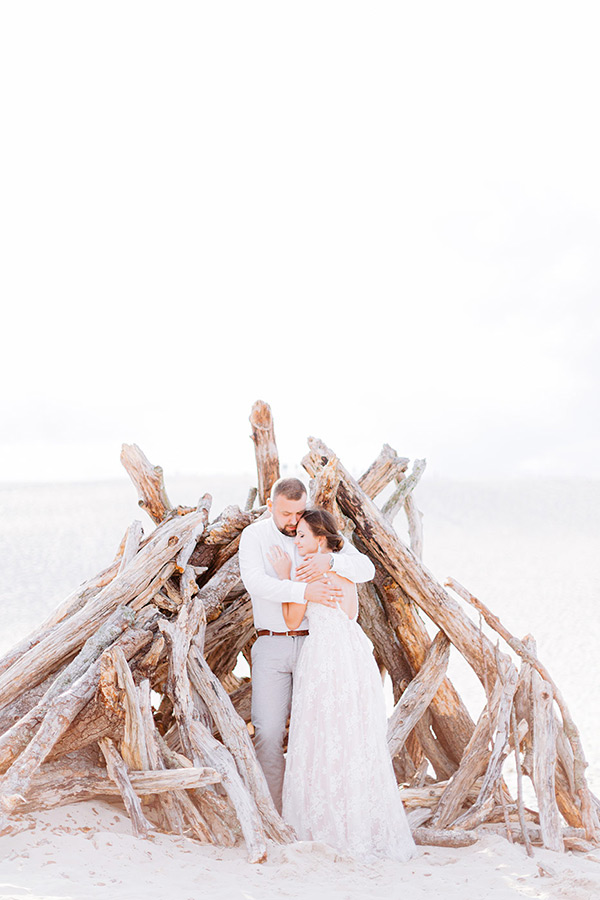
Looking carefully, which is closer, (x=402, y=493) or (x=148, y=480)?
(x=148, y=480)

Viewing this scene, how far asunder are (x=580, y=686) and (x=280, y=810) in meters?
12.6

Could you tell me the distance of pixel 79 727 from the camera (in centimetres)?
457

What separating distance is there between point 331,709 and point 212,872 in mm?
1009

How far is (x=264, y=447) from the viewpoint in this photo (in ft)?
22.0

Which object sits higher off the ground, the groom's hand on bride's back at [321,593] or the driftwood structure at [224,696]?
the groom's hand on bride's back at [321,593]

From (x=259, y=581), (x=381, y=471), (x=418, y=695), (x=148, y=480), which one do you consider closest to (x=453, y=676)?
(x=381, y=471)

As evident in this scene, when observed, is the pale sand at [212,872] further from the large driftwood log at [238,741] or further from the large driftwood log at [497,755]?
the large driftwood log at [497,755]

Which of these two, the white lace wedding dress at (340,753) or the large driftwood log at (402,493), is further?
the large driftwood log at (402,493)

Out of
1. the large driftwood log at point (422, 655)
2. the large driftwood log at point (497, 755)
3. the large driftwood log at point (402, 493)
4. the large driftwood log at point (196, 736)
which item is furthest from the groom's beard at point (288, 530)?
the large driftwood log at point (402, 493)

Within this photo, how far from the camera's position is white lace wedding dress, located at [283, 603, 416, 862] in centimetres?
441

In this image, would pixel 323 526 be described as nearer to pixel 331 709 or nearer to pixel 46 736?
pixel 331 709

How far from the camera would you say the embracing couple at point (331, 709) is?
14.5 ft

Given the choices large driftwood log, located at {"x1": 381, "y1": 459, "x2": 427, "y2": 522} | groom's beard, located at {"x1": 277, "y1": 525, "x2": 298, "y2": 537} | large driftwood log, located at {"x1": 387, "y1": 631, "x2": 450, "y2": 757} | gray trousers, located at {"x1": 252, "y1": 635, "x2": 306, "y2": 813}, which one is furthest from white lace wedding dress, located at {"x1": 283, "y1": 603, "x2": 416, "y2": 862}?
large driftwood log, located at {"x1": 381, "y1": 459, "x2": 427, "y2": 522}

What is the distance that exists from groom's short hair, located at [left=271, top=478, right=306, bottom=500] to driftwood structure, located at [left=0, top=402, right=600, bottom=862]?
35.2 inches
